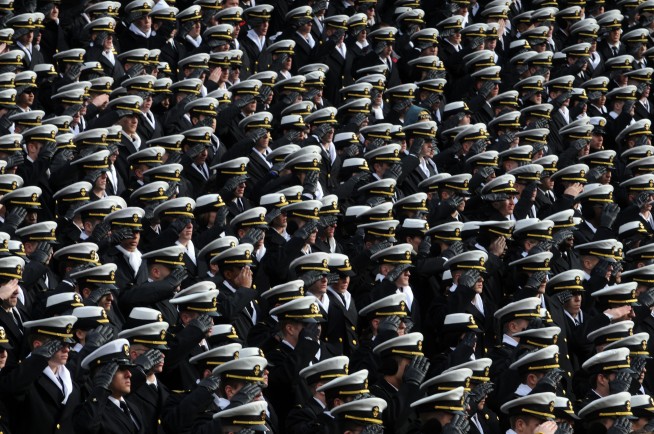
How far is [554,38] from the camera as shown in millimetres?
21312

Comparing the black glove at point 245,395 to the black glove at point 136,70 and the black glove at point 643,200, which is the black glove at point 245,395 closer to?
the black glove at point 136,70

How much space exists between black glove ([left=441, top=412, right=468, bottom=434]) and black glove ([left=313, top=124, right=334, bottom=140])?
18.7 feet

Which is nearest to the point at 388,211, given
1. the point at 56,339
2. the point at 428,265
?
the point at 428,265

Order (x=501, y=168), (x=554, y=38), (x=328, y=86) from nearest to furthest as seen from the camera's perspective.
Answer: (x=501, y=168) < (x=328, y=86) < (x=554, y=38)

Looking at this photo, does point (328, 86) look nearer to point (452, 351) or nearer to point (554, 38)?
point (554, 38)

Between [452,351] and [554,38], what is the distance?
9444mm

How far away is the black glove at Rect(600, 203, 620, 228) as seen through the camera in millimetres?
16078

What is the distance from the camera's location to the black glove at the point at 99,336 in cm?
1117

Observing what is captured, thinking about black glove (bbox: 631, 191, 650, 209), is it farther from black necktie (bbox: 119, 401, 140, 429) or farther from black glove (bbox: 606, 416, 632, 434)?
black necktie (bbox: 119, 401, 140, 429)

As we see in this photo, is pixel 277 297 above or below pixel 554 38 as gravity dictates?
above

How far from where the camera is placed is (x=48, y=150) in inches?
577

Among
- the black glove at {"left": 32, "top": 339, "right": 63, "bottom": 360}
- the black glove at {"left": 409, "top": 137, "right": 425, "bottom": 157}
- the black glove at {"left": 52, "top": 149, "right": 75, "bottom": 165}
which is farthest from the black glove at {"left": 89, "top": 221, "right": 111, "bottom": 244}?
the black glove at {"left": 409, "top": 137, "right": 425, "bottom": 157}

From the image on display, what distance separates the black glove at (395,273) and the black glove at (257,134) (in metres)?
2.72

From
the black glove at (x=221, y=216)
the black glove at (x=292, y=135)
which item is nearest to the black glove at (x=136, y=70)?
the black glove at (x=292, y=135)
